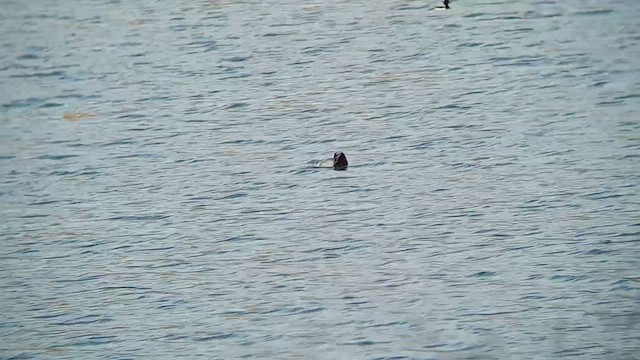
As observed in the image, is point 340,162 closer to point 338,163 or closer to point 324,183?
point 338,163

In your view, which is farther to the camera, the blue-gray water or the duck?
the duck

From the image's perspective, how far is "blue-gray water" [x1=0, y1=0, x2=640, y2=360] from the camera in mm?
4602

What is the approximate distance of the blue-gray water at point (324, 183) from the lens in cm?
460

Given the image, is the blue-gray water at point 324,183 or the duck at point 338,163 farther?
the duck at point 338,163

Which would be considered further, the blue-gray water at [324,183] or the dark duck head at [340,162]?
the dark duck head at [340,162]

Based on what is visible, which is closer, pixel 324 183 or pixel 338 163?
pixel 324 183

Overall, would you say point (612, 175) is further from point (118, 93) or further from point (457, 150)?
point (118, 93)

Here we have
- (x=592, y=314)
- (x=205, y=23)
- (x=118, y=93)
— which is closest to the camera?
(x=592, y=314)

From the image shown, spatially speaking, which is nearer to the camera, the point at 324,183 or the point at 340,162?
the point at 324,183

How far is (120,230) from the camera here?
5.59m

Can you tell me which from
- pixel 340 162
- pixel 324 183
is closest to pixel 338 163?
pixel 340 162

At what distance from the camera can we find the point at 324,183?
19.8 feet

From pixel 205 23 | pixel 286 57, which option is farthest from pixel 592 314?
pixel 205 23

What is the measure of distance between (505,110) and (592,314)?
2406mm
